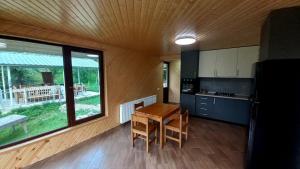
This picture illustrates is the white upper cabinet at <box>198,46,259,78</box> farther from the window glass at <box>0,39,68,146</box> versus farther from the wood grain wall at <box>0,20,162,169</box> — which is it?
the window glass at <box>0,39,68,146</box>

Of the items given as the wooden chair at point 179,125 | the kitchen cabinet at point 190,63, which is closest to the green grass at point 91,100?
the wooden chair at point 179,125

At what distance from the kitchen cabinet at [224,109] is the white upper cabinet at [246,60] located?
2.59ft

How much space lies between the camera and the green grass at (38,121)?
2.23 m

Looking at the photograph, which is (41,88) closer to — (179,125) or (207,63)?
(179,125)

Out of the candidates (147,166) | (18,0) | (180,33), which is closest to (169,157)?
(147,166)

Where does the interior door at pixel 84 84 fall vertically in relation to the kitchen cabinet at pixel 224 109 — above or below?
above

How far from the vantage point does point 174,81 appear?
6820 mm

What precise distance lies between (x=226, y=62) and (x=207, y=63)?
0.54 metres

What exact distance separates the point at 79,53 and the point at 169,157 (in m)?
2.83

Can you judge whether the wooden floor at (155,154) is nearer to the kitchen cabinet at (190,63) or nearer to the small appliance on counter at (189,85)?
the small appliance on counter at (189,85)

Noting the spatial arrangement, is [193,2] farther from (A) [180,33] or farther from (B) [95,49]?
(B) [95,49]

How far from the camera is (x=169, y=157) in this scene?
250cm

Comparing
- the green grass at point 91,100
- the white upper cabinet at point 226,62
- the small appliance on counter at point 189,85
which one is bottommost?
the green grass at point 91,100

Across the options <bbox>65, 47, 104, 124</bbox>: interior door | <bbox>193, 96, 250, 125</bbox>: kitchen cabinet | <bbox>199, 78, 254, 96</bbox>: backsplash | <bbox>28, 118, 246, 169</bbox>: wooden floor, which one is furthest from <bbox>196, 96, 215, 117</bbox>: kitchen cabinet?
<bbox>65, 47, 104, 124</bbox>: interior door
